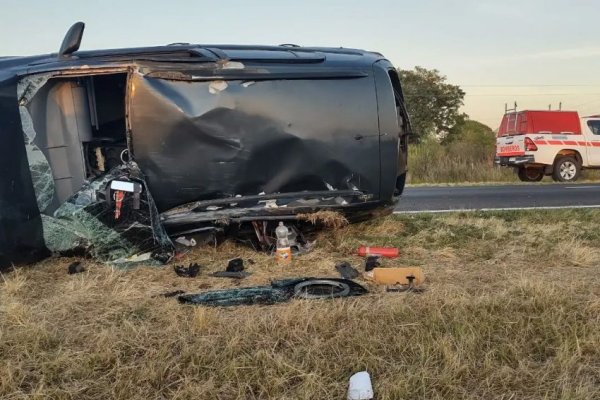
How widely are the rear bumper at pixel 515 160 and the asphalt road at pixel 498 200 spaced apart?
3174 mm

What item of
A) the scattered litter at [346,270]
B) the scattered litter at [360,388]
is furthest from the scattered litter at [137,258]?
the scattered litter at [360,388]

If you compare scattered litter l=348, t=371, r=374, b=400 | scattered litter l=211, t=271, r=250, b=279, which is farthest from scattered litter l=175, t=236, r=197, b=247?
scattered litter l=348, t=371, r=374, b=400

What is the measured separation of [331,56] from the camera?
4836 mm

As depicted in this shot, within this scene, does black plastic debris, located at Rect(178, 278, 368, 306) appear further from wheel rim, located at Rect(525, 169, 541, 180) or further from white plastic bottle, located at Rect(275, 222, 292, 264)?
wheel rim, located at Rect(525, 169, 541, 180)

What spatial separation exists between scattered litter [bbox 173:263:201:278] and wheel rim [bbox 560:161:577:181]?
1385 cm

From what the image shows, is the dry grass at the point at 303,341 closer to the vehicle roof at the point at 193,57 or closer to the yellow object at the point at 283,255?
the yellow object at the point at 283,255

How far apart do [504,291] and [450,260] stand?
1.31m

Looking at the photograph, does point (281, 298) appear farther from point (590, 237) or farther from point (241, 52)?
point (590, 237)

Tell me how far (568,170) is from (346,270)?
13.4 m

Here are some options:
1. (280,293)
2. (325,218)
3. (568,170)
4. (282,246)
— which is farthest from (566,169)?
(280,293)

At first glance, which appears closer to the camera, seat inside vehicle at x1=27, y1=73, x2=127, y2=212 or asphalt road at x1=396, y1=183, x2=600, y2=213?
seat inside vehicle at x1=27, y1=73, x2=127, y2=212

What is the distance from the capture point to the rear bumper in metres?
15.0

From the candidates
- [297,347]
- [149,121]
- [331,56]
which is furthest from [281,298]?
[331,56]

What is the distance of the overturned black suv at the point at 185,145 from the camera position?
13.7 feet
